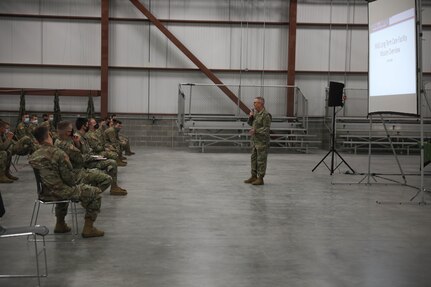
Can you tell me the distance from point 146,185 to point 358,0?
40.6 feet

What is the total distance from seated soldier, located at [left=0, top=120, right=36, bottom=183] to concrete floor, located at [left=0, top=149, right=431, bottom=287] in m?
0.33

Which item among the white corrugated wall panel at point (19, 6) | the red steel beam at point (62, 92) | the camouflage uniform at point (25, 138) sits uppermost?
the white corrugated wall panel at point (19, 6)

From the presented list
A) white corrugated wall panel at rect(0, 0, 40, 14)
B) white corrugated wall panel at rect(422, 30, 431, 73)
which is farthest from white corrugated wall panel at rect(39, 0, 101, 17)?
white corrugated wall panel at rect(422, 30, 431, 73)

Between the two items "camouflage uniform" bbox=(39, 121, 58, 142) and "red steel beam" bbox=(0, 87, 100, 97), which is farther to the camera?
"red steel beam" bbox=(0, 87, 100, 97)

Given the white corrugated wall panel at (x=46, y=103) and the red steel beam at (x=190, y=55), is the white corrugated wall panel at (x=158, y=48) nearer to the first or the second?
the red steel beam at (x=190, y=55)

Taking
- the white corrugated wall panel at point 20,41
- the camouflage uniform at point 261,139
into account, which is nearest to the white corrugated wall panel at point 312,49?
the white corrugated wall panel at point 20,41

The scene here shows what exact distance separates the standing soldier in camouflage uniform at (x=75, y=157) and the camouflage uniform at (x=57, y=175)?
0.62 metres

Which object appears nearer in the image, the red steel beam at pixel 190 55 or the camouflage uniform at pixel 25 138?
the camouflage uniform at pixel 25 138

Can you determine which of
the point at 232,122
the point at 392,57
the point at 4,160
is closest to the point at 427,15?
the point at 232,122

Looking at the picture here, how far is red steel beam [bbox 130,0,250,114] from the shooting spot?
1684 cm

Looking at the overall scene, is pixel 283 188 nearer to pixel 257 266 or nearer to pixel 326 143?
pixel 257 266

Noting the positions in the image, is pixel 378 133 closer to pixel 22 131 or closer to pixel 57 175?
pixel 22 131

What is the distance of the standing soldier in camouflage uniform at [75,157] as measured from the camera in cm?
532

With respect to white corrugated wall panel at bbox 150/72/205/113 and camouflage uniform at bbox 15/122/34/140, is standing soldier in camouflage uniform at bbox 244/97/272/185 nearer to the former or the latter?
camouflage uniform at bbox 15/122/34/140
